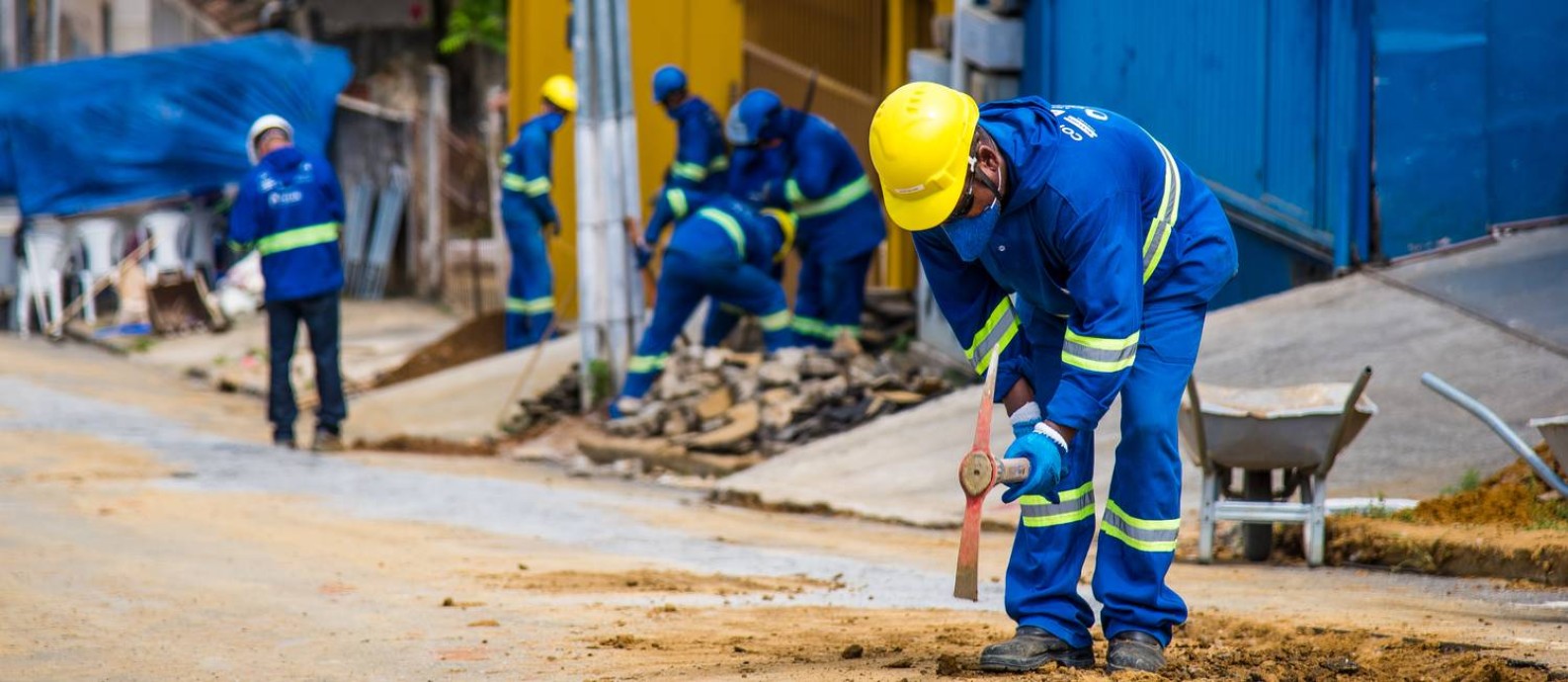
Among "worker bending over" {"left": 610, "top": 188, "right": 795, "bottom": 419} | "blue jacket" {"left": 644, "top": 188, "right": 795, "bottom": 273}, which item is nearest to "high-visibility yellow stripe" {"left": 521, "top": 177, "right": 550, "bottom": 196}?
"blue jacket" {"left": 644, "top": 188, "right": 795, "bottom": 273}

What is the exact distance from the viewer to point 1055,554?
16.7 ft

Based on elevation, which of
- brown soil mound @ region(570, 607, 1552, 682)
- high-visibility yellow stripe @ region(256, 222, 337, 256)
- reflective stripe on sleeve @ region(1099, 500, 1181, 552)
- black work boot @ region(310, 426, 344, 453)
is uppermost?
high-visibility yellow stripe @ region(256, 222, 337, 256)

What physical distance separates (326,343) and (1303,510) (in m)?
6.48

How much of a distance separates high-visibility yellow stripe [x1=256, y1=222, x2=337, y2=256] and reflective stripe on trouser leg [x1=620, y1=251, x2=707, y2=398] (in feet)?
6.61

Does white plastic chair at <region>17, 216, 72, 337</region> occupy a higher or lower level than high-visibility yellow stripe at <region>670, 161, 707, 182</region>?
lower

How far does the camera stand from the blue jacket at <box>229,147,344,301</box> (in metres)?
11.5

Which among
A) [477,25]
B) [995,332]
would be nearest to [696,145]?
[995,332]

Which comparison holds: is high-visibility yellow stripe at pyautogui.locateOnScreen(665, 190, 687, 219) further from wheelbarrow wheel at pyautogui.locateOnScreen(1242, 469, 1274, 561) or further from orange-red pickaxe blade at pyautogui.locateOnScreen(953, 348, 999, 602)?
orange-red pickaxe blade at pyautogui.locateOnScreen(953, 348, 999, 602)

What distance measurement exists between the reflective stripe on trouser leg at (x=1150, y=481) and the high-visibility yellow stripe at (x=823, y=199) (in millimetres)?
7547

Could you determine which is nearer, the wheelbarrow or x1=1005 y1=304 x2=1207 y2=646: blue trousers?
x1=1005 y1=304 x2=1207 y2=646: blue trousers

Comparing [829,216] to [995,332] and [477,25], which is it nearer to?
[995,332]

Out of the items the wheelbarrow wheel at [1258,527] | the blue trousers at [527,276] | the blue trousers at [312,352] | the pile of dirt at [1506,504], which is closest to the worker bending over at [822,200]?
the blue trousers at [312,352]

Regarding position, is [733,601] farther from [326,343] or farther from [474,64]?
[474,64]

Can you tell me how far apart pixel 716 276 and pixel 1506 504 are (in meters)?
5.57
